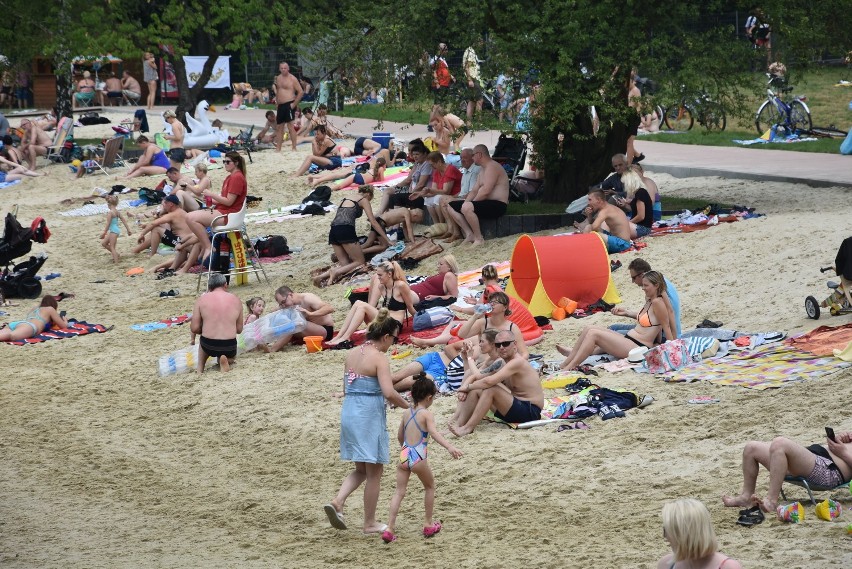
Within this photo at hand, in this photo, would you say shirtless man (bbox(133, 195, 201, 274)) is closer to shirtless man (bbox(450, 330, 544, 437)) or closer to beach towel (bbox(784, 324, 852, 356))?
shirtless man (bbox(450, 330, 544, 437))

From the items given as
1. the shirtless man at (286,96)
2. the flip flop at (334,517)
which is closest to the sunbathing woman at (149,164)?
the shirtless man at (286,96)

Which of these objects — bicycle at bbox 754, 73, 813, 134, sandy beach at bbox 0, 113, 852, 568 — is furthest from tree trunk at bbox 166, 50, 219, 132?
sandy beach at bbox 0, 113, 852, 568

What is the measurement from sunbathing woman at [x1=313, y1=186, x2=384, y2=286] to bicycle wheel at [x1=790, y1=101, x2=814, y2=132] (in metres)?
9.53

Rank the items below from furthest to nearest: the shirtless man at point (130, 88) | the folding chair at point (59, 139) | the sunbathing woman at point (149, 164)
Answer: the shirtless man at point (130, 88)
the folding chair at point (59, 139)
the sunbathing woman at point (149, 164)

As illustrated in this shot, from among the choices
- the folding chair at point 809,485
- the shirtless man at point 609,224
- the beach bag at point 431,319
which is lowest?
the beach bag at point 431,319

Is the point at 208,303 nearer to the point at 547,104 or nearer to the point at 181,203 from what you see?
the point at 547,104

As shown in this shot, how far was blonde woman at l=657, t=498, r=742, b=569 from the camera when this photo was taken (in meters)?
5.62

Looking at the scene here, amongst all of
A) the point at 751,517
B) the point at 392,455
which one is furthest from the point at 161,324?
the point at 751,517

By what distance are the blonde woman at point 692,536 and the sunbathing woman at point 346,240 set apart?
39.0 feet

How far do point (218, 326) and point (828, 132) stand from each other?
532 inches

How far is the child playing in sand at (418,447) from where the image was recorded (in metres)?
8.42

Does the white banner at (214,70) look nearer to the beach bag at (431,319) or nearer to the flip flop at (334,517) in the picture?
the beach bag at (431,319)

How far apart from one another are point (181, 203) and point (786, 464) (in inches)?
547

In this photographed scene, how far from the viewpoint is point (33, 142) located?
29.2 m
